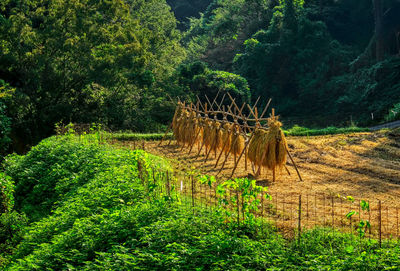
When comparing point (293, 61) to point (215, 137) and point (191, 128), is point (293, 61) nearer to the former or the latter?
point (191, 128)

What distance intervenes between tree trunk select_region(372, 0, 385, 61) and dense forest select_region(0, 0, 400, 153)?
0.06m

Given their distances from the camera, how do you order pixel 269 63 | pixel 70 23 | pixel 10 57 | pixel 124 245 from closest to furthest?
1. pixel 124 245
2. pixel 10 57
3. pixel 70 23
4. pixel 269 63

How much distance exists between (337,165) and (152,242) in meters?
7.04

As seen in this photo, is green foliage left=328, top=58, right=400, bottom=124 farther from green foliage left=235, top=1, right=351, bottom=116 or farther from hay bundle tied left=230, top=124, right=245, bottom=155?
hay bundle tied left=230, top=124, right=245, bottom=155

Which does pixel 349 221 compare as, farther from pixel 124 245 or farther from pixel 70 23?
pixel 70 23

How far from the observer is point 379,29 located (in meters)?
25.9

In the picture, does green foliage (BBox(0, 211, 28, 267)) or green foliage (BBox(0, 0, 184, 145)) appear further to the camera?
green foliage (BBox(0, 0, 184, 145))

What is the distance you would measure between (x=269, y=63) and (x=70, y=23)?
14.5 meters

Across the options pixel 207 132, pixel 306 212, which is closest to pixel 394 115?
pixel 207 132

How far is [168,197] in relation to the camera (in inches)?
261

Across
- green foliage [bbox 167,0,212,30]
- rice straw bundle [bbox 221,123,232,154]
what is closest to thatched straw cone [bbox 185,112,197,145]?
rice straw bundle [bbox 221,123,232,154]

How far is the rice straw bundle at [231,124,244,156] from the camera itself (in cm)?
1145

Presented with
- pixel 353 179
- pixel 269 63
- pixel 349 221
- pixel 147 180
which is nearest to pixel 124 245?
pixel 147 180

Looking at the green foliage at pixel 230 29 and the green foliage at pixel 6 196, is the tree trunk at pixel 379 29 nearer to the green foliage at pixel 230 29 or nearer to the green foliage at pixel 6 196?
the green foliage at pixel 230 29
